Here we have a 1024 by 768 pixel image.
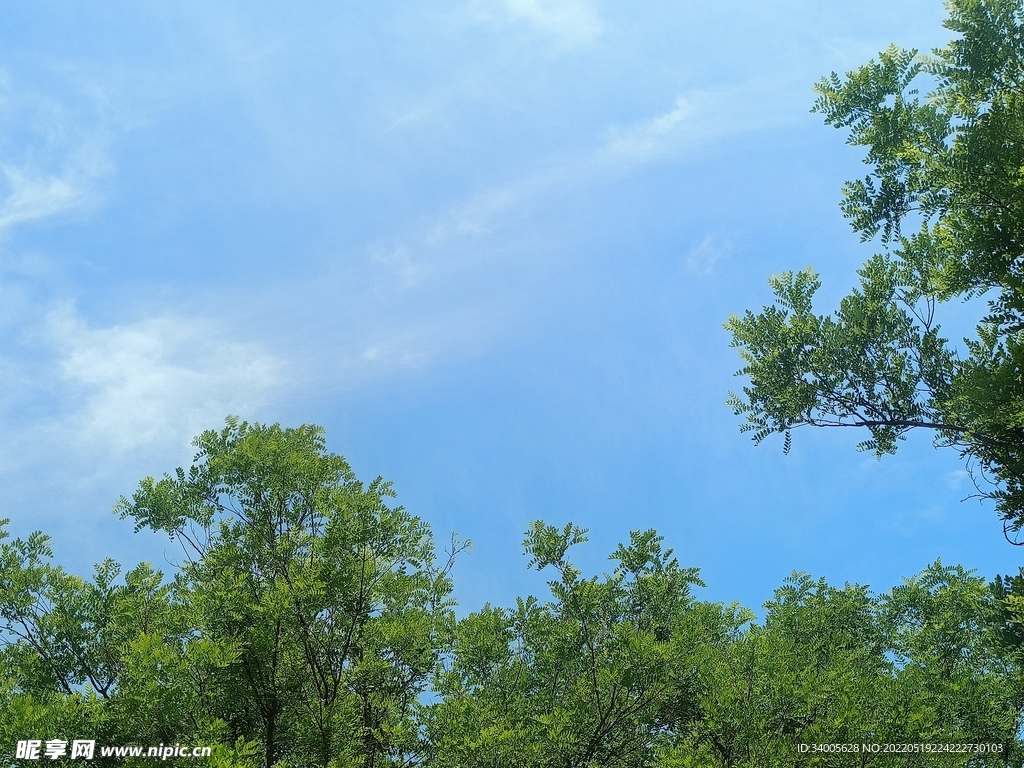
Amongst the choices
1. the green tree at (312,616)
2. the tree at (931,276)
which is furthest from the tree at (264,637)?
the tree at (931,276)

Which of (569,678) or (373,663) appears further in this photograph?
(569,678)

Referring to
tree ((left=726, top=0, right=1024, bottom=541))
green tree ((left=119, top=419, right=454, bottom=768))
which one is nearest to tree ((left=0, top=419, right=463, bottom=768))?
green tree ((left=119, top=419, right=454, bottom=768))

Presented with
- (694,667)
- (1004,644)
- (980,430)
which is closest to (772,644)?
(694,667)

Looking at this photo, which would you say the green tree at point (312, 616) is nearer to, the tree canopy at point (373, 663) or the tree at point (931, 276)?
the tree canopy at point (373, 663)

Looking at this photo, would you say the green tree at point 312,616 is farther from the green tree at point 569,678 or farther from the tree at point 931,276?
the tree at point 931,276

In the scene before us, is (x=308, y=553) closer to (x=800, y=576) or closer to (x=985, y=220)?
(x=985, y=220)

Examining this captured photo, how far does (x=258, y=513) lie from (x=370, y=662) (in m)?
3.20

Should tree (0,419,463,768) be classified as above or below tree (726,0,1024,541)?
below

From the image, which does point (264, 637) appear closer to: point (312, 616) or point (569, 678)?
point (312, 616)

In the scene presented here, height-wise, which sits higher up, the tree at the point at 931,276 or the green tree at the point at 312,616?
the tree at the point at 931,276

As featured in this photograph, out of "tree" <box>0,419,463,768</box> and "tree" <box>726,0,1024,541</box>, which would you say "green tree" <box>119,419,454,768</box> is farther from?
"tree" <box>726,0,1024,541</box>

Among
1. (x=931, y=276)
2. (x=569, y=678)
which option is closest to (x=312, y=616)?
(x=569, y=678)

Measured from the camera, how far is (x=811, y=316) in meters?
12.5

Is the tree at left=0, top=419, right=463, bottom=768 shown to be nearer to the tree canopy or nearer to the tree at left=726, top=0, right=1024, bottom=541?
the tree canopy
